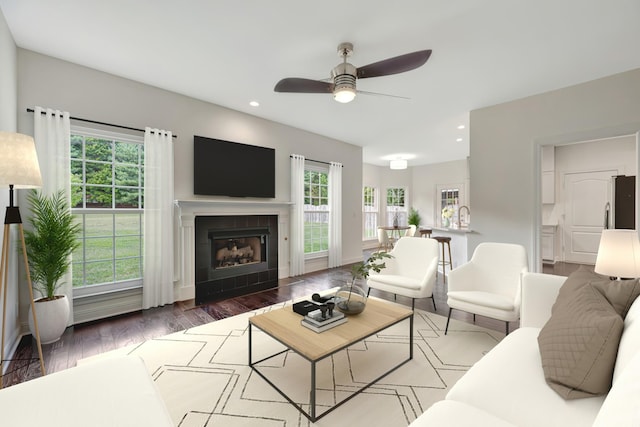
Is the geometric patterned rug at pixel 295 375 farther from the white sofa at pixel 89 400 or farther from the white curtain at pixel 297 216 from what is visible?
the white curtain at pixel 297 216

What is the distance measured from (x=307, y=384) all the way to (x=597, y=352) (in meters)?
1.61

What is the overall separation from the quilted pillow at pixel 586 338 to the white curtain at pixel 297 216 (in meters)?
3.99

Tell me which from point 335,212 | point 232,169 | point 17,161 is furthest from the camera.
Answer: point 335,212

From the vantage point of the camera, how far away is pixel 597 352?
1.14m

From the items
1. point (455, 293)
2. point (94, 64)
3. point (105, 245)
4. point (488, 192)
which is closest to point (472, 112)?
point (488, 192)

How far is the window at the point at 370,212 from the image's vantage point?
905 cm

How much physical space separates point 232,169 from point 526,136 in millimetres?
4202

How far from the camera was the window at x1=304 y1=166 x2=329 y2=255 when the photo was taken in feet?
18.3

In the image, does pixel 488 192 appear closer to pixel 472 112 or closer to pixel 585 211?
pixel 472 112

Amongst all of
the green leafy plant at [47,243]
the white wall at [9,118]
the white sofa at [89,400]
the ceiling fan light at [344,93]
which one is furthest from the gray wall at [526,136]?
the white wall at [9,118]

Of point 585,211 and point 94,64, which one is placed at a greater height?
point 94,64

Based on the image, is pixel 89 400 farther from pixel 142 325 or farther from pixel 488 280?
pixel 488 280

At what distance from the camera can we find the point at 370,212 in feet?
30.1

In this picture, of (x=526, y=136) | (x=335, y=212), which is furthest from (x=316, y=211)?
(x=526, y=136)
